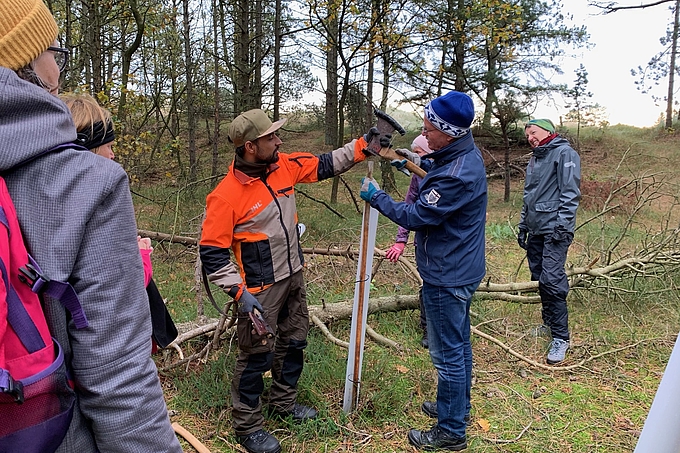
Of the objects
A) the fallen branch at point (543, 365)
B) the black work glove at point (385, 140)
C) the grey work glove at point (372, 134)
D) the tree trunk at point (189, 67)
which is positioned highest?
the tree trunk at point (189, 67)

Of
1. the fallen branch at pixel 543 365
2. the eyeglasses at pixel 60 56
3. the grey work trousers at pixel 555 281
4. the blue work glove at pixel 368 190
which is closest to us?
the eyeglasses at pixel 60 56

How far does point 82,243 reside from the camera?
36.0 inches

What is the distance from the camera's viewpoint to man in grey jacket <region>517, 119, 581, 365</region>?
4.07 meters

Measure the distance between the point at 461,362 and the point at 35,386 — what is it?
2.50 m

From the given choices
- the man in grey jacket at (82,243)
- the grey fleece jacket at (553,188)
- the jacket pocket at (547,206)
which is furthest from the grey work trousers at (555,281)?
the man in grey jacket at (82,243)

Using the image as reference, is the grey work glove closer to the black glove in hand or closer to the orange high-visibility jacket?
the orange high-visibility jacket

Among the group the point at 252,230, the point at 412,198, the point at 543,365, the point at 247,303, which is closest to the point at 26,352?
the point at 247,303

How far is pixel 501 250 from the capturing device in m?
7.60

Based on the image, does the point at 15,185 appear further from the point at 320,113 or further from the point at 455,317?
the point at 320,113

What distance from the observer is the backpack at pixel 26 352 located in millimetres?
817

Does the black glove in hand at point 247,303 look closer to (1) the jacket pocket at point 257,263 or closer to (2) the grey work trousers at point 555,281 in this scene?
(1) the jacket pocket at point 257,263

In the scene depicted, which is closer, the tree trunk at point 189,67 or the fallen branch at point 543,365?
the fallen branch at point 543,365

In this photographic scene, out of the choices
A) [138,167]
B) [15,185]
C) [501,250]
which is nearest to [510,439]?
[15,185]

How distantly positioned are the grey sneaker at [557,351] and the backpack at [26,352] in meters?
4.02
